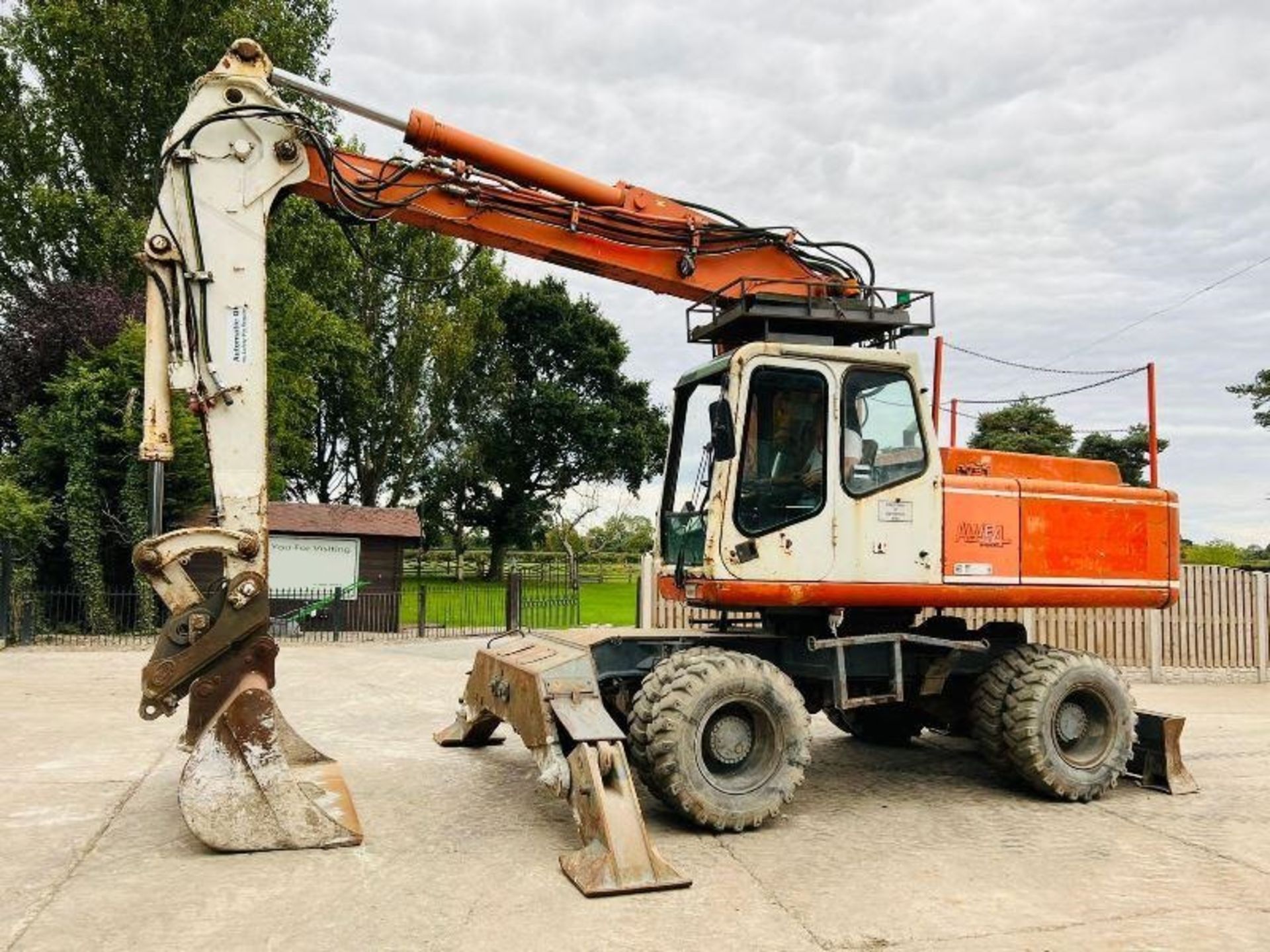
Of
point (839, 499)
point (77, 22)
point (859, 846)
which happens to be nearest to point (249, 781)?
point (859, 846)

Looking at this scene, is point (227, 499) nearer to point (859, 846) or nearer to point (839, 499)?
point (839, 499)

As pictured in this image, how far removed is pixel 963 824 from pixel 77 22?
24513 millimetres

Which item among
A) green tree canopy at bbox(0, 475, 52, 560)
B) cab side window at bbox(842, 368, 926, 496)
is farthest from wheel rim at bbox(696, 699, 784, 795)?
green tree canopy at bbox(0, 475, 52, 560)

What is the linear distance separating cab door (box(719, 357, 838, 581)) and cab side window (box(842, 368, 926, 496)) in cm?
12

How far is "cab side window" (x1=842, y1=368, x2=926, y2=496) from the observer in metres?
6.42

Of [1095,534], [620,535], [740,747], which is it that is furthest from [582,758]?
[620,535]

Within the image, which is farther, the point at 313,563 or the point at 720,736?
the point at 313,563

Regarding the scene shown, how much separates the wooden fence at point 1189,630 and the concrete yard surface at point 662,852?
595 centimetres

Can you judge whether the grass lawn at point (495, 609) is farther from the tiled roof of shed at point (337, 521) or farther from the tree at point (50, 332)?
the tree at point (50, 332)

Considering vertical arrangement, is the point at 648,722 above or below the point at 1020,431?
below

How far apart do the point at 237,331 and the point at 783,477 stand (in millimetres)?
3458

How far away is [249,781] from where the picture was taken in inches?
206

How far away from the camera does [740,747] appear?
591 cm

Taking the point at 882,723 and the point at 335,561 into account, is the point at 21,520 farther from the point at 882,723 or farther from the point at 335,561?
the point at 882,723
